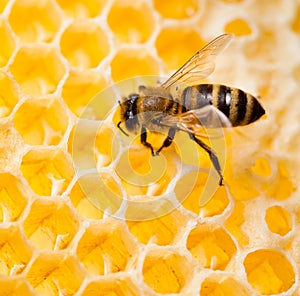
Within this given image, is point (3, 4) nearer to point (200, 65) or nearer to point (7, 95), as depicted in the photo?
point (7, 95)

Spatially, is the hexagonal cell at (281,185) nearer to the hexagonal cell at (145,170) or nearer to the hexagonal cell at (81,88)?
the hexagonal cell at (145,170)

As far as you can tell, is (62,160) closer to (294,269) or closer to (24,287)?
(24,287)

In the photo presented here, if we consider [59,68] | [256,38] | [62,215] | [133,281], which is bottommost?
[133,281]

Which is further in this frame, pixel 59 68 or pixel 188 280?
pixel 59 68

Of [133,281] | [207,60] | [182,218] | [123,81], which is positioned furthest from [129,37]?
[133,281]

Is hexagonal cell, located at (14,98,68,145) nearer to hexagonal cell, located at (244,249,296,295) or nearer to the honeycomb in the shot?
the honeycomb

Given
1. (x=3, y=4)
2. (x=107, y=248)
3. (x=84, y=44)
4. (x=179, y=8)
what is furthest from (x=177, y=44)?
(x=107, y=248)
